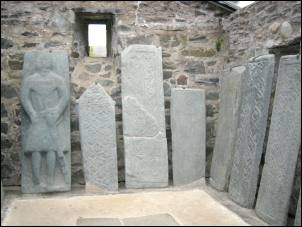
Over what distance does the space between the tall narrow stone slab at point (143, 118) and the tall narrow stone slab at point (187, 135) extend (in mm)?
143

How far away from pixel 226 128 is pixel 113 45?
1.90m

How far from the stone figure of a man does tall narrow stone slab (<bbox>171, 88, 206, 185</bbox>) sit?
1.36 meters

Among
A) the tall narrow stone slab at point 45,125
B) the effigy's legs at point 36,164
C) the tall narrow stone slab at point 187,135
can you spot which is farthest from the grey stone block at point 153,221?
the effigy's legs at point 36,164

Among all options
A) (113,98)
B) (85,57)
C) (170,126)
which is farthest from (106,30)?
(170,126)

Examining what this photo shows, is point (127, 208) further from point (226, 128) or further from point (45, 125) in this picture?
point (226, 128)

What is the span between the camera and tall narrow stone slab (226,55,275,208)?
12.1 feet

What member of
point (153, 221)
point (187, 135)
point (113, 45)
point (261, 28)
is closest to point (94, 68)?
point (113, 45)

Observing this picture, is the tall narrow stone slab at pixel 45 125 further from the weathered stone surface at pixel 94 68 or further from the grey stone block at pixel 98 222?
the grey stone block at pixel 98 222

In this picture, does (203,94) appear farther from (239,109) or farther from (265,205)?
(265,205)

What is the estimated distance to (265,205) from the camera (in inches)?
138

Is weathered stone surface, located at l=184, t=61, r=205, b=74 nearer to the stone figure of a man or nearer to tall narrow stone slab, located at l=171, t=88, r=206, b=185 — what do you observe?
tall narrow stone slab, located at l=171, t=88, r=206, b=185

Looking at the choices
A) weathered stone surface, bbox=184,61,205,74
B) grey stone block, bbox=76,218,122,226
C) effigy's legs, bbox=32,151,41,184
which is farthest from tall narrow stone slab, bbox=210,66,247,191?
effigy's legs, bbox=32,151,41,184

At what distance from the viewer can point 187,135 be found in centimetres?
472

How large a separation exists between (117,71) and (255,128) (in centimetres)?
204
